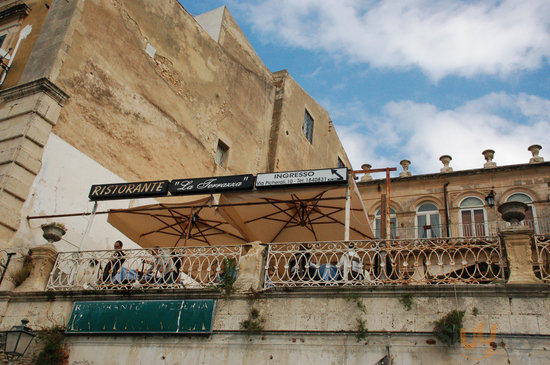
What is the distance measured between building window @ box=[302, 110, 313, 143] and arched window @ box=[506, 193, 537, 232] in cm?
955

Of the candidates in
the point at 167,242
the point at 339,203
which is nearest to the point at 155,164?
the point at 167,242

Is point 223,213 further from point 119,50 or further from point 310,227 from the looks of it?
point 119,50

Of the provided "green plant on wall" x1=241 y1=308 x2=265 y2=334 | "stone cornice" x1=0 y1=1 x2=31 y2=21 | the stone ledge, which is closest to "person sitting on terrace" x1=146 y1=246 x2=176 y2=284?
the stone ledge

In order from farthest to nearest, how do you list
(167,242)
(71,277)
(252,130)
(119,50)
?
1. (252,130)
2. (119,50)
3. (167,242)
4. (71,277)

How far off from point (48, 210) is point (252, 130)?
10471 millimetres

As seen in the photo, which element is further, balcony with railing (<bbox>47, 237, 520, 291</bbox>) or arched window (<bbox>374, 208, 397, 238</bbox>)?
arched window (<bbox>374, 208, 397, 238</bbox>)

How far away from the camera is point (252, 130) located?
22484mm

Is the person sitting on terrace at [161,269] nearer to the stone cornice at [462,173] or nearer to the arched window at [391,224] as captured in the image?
the arched window at [391,224]

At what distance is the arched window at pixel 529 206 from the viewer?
62.5ft

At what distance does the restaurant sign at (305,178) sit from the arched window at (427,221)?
1051 cm

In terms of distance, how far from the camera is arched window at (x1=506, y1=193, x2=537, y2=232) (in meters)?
19.0

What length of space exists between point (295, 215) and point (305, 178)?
93.5 inches

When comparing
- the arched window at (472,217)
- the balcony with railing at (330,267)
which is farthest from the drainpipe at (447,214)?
the balcony with railing at (330,267)

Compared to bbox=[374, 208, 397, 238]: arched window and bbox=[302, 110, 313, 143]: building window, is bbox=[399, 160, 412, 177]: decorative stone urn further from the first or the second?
bbox=[302, 110, 313, 143]: building window
